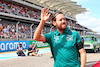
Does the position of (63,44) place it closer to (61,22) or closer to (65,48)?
(65,48)

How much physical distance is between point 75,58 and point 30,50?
11.5 m

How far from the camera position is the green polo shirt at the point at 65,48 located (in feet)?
7.31

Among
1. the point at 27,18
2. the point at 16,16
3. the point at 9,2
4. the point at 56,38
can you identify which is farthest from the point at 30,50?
the point at 9,2

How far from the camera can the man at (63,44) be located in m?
2.22

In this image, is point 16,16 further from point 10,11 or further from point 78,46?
point 78,46

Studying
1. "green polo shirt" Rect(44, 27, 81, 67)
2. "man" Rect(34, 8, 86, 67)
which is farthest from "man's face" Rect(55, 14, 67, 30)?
"green polo shirt" Rect(44, 27, 81, 67)

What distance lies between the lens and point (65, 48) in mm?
2238

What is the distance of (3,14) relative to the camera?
2344 cm

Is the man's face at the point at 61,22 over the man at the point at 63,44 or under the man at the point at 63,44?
over

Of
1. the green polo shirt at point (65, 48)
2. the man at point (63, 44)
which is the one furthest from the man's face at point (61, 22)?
the green polo shirt at point (65, 48)

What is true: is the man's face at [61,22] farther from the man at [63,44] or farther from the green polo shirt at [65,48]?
the green polo shirt at [65,48]

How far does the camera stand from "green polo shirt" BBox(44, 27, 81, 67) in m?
2.23

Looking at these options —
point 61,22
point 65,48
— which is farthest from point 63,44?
point 61,22

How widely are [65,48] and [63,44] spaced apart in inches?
2.6
